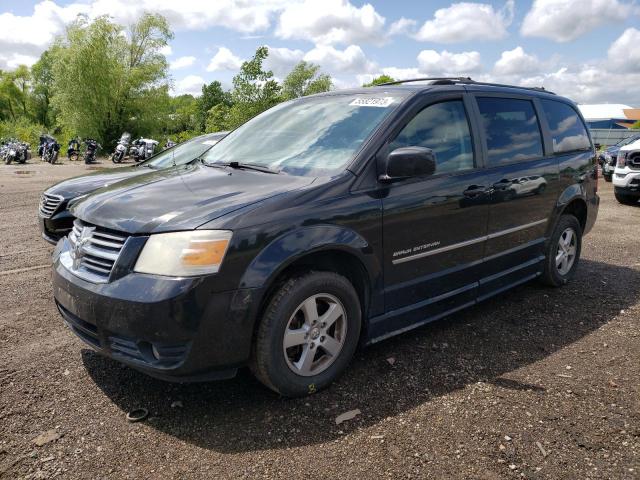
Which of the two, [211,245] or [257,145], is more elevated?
[257,145]

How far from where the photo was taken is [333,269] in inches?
123

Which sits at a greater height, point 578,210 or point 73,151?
point 73,151

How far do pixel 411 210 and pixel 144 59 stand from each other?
1519 inches

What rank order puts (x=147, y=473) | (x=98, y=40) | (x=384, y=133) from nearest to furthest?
(x=147, y=473)
(x=384, y=133)
(x=98, y=40)

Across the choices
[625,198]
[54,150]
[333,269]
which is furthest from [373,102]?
[54,150]

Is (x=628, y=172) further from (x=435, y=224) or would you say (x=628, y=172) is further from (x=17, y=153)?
(x=17, y=153)

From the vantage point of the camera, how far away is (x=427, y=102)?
3.65m

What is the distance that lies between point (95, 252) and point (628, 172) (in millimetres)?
11609

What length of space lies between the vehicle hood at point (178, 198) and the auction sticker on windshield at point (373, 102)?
874 millimetres

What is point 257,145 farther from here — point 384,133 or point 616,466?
point 616,466

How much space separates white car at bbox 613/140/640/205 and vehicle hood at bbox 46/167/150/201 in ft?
33.1

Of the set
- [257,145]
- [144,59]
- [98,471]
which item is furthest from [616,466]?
[144,59]

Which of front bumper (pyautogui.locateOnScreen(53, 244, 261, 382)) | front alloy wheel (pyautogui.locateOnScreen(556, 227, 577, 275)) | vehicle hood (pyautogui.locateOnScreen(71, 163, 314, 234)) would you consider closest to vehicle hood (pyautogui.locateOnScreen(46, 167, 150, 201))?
vehicle hood (pyautogui.locateOnScreen(71, 163, 314, 234))

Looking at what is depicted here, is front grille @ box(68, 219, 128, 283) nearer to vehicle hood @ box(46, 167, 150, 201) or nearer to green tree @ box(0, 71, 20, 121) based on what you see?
vehicle hood @ box(46, 167, 150, 201)
